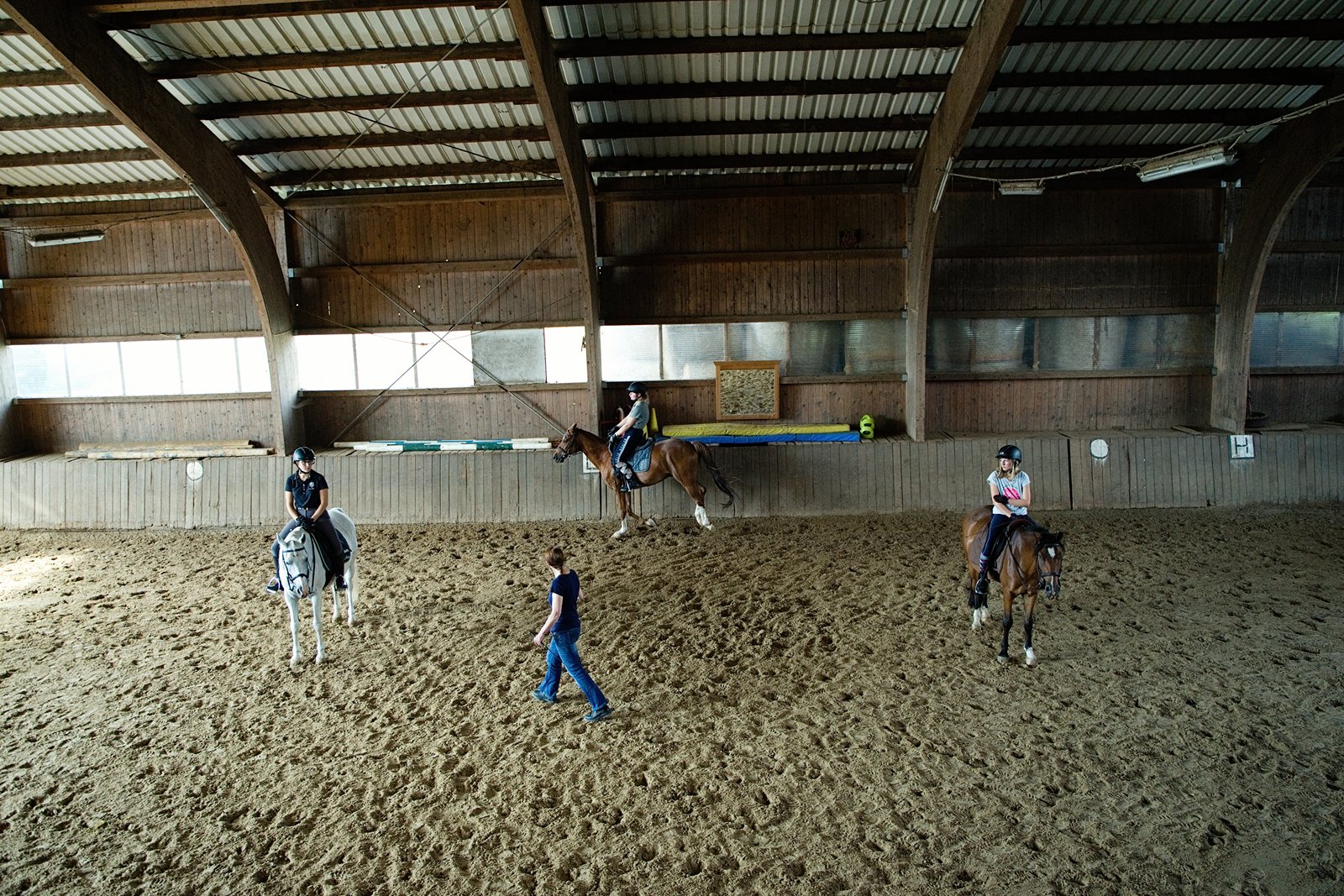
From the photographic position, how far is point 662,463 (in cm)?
1113

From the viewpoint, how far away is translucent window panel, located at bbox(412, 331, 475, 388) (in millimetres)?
13180

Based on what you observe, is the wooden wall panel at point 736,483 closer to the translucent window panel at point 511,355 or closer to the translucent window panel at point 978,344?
the translucent window panel at point 978,344

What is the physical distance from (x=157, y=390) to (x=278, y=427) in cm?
292

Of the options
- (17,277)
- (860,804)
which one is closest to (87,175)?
(17,277)

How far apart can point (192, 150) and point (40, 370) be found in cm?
645

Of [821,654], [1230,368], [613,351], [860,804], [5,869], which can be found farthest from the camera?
[613,351]

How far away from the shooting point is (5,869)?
14.1 feet

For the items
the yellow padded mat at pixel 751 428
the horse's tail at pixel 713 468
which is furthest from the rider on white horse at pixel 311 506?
the yellow padded mat at pixel 751 428

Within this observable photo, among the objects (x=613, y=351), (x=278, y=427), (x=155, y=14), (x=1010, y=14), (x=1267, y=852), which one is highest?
(x=155, y=14)

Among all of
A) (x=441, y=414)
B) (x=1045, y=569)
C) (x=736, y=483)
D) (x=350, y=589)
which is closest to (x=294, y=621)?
(x=350, y=589)

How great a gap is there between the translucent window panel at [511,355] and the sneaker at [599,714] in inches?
326

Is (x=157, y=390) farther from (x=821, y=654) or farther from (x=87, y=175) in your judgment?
(x=821, y=654)

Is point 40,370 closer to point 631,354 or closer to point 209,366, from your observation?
point 209,366

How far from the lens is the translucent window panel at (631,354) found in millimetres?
12984
